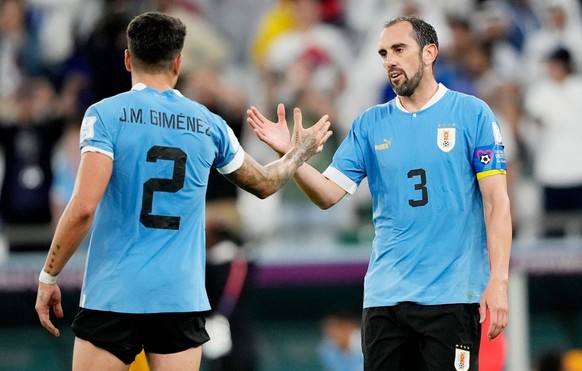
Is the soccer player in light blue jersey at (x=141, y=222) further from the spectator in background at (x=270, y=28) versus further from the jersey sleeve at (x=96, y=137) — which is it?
the spectator in background at (x=270, y=28)

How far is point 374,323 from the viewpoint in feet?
21.1

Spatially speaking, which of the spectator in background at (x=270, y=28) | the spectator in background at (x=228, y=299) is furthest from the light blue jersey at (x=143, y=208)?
the spectator in background at (x=270, y=28)

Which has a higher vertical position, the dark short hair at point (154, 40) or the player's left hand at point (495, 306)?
the dark short hair at point (154, 40)

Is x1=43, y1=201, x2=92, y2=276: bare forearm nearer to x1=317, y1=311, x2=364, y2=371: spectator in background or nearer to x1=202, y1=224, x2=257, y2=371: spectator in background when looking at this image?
x1=202, y1=224, x2=257, y2=371: spectator in background

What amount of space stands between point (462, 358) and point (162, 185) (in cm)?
180

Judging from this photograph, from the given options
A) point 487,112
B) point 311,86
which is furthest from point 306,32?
point 487,112

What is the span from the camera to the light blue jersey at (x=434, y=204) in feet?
20.7

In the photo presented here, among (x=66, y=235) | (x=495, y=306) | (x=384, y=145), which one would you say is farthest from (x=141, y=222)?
(x=495, y=306)

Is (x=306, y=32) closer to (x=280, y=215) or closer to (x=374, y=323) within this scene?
(x=280, y=215)

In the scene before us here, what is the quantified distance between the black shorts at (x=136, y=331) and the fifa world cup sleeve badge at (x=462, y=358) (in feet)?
4.33

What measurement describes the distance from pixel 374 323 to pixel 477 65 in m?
7.61

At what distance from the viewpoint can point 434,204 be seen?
250 inches

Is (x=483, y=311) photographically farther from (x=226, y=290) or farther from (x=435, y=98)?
(x=226, y=290)

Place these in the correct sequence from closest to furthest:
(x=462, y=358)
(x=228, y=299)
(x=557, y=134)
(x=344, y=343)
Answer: (x=462, y=358)
(x=228, y=299)
(x=344, y=343)
(x=557, y=134)
